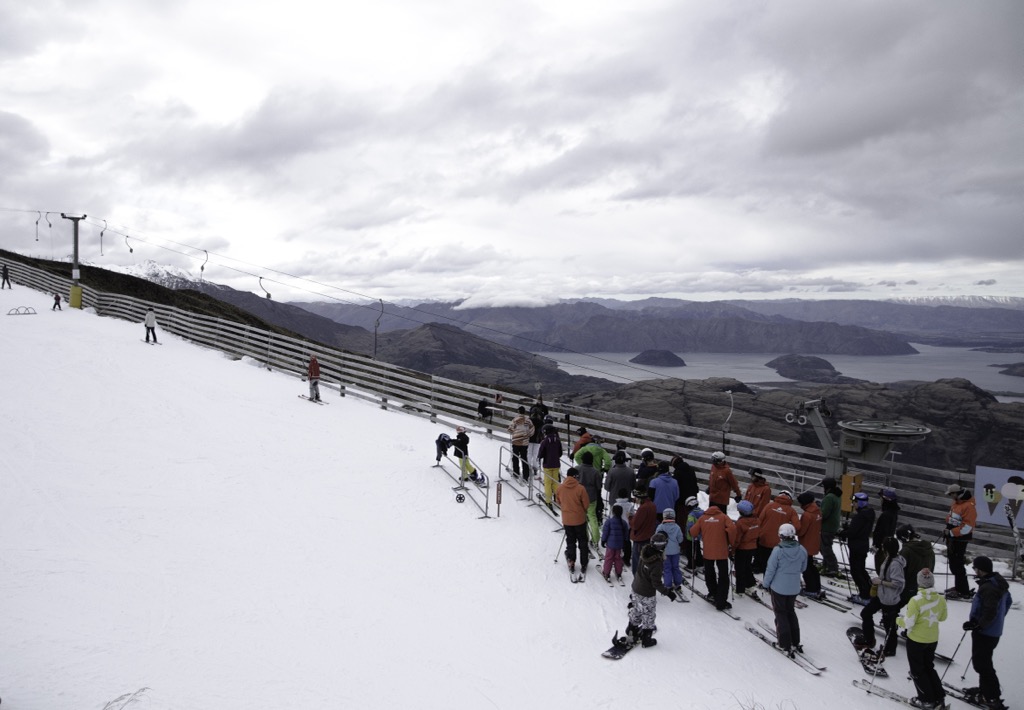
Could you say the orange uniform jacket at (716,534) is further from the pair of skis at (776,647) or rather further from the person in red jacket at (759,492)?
the person in red jacket at (759,492)

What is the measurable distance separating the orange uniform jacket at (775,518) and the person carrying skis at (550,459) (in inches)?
160

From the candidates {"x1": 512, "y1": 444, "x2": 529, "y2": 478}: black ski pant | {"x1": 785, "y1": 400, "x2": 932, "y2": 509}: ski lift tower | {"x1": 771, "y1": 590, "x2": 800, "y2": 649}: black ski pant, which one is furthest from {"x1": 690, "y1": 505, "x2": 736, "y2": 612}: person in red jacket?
{"x1": 512, "y1": 444, "x2": 529, "y2": 478}: black ski pant

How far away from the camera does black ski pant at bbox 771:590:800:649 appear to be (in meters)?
7.72

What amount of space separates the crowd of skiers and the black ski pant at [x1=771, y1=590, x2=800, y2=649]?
0.5 inches

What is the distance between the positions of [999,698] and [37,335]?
99.3 ft

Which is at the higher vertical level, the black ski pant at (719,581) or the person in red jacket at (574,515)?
the person in red jacket at (574,515)

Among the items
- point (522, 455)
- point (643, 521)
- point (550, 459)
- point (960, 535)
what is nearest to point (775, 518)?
point (643, 521)

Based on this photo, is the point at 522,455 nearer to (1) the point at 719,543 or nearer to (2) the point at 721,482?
A: (2) the point at 721,482

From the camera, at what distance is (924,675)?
6754 millimetres

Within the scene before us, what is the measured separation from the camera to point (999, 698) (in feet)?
22.2

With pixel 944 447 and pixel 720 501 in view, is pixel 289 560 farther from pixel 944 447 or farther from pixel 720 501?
pixel 944 447

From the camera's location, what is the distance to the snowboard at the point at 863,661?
7270 millimetres

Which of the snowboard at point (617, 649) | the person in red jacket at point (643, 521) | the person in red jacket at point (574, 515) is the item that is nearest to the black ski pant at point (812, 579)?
the person in red jacket at point (643, 521)

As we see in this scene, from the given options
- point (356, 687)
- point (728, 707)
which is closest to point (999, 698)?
point (728, 707)
